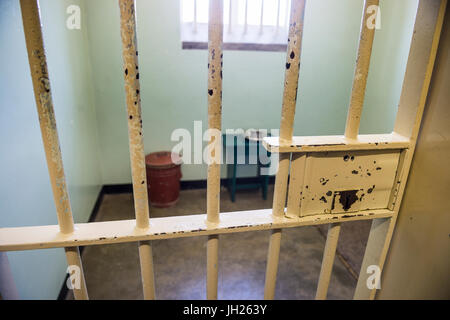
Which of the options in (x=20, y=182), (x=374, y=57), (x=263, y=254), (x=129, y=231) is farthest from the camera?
(x=374, y=57)

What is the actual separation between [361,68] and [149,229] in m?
0.66

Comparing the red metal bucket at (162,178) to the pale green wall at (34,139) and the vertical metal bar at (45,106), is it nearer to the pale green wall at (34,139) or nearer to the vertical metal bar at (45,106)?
the pale green wall at (34,139)

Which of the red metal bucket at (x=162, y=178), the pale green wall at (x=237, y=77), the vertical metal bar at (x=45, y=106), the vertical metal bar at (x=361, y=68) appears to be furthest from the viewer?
the red metal bucket at (x=162, y=178)

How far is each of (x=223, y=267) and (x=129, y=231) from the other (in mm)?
1612

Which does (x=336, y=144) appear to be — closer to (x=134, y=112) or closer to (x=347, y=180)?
(x=347, y=180)

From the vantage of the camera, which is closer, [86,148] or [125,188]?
[86,148]

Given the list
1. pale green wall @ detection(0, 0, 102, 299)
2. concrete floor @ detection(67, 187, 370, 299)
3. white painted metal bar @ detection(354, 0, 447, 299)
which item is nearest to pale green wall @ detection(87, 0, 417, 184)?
pale green wall @ detection(0, 0, 102, 299)

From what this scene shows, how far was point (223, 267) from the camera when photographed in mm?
2129

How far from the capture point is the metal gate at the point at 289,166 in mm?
586

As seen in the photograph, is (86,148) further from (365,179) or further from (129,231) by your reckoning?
(365,179)

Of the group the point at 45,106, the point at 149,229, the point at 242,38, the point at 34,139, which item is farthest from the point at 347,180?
the point at 242,38

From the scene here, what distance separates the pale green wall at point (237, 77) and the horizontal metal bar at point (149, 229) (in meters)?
2.40

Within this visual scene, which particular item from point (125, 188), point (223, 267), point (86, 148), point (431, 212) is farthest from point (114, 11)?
point (431, 212)

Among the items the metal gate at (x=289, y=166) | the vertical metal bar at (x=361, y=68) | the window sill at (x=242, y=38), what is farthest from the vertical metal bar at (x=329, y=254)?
the window sill at (x=242, y=38)
